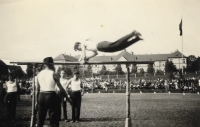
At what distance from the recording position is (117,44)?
295cm

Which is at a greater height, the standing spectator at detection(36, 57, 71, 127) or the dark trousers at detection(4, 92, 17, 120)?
the standing spectator at detection(36, 57, 71, 127)

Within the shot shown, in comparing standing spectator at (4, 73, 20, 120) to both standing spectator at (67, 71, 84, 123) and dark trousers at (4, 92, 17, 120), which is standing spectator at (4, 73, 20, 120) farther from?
standing spectator at (67, 71, 84, 123)

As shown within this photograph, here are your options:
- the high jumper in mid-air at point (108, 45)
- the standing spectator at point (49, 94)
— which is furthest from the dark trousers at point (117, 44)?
the standing spectator at point (49, 94)

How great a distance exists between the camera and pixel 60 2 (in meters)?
4.18

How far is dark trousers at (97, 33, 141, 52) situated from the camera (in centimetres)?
284

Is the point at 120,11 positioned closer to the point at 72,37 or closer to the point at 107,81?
the point at 72,37

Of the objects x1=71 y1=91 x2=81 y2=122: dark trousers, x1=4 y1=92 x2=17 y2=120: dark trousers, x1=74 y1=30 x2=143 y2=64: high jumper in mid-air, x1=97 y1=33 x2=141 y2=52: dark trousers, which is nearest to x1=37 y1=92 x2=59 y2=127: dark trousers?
x1=74 y1=30 x2=143 y2=64: high jumper in mid-air

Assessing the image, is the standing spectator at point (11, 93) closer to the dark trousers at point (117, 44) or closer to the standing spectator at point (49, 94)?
the standing spectator at point (49, 94)

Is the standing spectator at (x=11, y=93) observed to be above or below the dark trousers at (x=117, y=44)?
below

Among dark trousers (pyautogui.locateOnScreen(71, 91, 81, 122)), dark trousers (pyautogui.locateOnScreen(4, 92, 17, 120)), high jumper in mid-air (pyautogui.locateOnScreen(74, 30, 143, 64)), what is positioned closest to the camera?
high jumper in mid-air (pyautogui.locateOnScreen(74, 30, 143, 64))

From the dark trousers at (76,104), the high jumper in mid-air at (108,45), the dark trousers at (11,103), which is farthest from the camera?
the dark trousers at (11,103)

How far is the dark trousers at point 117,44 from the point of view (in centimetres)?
284

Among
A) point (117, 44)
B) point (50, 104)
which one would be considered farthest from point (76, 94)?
point (117, 44)

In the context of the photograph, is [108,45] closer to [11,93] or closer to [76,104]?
[76,104]
